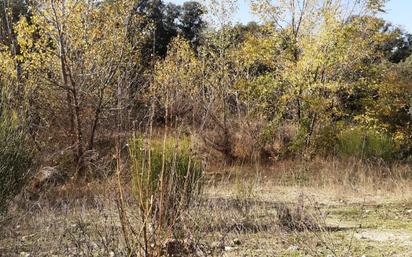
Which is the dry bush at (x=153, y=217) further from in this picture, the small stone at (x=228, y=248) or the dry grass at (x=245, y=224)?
the small stone at (x=228, y=248)

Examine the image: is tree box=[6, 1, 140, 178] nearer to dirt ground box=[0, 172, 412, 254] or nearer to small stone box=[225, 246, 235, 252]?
dirt ground box=[0, 172, 412, 254]

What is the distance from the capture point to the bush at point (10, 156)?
482 centimetres

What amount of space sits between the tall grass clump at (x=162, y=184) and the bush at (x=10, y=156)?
1076 millimetres

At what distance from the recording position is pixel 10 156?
4.98 metres

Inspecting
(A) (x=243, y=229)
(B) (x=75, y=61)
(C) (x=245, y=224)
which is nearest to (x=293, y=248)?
(A) (x=243, y=229)

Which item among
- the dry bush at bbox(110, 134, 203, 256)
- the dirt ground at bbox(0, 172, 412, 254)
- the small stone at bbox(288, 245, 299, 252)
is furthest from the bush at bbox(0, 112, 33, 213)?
the small stone at bbox(288, 245, 299, 252)

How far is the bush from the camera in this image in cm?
482

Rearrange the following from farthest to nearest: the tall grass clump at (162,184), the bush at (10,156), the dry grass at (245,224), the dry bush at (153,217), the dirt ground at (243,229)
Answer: the bush at (10,156) < the dirt ground at (243,229) < the dry grass at (245,224) < the tall grass clump at (162,184) < the dry bush at (153,217)

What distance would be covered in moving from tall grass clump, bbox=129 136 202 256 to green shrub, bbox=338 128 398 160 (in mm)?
7845

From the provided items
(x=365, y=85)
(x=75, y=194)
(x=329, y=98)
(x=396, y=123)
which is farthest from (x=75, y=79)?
(x=396, y=123)

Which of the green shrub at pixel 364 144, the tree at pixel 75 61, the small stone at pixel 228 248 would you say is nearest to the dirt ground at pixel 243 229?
the small stone at pixel 228 248

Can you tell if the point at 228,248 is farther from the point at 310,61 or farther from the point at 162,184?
the point at 310,61

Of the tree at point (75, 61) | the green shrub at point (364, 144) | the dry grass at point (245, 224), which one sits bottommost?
the dry grass at point (245, 224)

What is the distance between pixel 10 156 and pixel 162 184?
7.56ft
